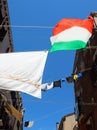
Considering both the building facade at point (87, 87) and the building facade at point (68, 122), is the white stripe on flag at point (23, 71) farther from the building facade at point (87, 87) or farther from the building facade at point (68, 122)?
the building facade at point (68, 122)

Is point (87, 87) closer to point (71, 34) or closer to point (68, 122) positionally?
point (71, 34)

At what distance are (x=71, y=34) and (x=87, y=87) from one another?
1396cm

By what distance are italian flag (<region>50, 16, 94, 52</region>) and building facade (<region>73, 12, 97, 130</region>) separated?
8.51 metres

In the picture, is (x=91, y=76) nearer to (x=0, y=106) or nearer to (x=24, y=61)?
(x=0, y=106)

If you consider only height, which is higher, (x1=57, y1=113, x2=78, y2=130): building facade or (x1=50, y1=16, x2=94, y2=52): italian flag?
(x1=57, y1=113, x2=78, y2=130): building facade

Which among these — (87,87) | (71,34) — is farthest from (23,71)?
(87,87)

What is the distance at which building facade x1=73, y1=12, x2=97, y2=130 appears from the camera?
23734mm

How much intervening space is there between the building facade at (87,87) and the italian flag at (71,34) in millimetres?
8514

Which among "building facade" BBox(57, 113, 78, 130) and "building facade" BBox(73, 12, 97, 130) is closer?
"building facade" BBox(73, 12, 97, 130)

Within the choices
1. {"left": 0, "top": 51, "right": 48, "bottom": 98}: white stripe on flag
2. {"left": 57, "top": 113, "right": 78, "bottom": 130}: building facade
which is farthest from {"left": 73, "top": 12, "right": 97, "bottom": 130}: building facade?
{"left": 57, "top": 113, "right": 78, "bottom": 130}: building facade

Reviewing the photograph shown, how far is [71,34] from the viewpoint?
12.9 m

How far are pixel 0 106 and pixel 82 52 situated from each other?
313 inches

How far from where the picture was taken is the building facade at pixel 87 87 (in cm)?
2373

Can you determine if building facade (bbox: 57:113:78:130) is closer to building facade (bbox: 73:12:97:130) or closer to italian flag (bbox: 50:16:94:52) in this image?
building facade (bbox: 73:12:97:130)
